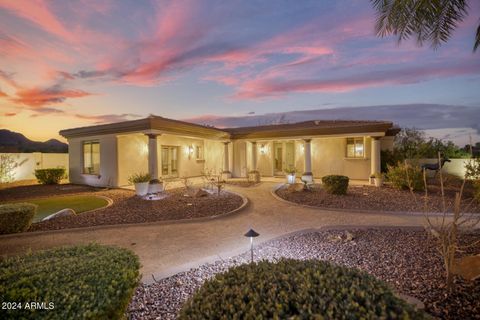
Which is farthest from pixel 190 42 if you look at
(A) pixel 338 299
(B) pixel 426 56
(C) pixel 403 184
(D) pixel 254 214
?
(C) pixel 403 184

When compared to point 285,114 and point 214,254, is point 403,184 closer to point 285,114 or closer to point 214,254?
point 214,254

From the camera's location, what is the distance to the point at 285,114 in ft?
105

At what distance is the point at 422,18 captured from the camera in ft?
20.0

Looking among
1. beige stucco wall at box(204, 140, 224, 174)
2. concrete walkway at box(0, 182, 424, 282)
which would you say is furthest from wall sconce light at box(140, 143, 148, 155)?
concrete walkway at box(0, 182, 424, 282)

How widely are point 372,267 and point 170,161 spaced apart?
13927mm

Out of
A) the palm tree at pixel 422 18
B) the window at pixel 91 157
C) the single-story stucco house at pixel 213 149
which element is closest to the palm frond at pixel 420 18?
the palm tree at pixel 422 18

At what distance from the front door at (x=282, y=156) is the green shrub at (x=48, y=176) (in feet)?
48.2

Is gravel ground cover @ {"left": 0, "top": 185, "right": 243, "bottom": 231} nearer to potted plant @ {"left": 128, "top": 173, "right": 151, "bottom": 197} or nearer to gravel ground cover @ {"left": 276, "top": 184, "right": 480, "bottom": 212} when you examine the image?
potted plant @ {"left": 128, "top": 173, "right": 151, "bottom": 197}

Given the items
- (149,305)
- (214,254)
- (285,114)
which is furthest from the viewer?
(285,114)

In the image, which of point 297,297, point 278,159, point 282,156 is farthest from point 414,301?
point 278,159

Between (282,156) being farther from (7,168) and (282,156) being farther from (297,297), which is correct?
(7,168)

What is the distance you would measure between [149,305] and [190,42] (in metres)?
10.1

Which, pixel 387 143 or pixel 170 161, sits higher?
pixel 387 143

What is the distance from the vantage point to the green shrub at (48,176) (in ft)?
47.6
